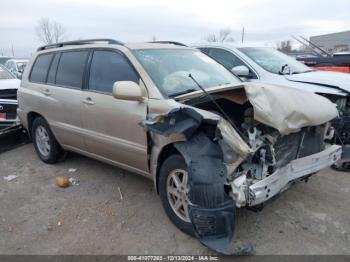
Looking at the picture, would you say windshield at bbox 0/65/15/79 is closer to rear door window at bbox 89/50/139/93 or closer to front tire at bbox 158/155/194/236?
rear door window at bbox 89/50/139/93

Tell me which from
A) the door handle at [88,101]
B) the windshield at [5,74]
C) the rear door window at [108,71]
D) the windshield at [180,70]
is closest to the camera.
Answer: the windshield at [180,70]

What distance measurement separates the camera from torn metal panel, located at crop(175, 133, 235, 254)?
8.73 ft

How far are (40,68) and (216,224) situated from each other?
149 inches

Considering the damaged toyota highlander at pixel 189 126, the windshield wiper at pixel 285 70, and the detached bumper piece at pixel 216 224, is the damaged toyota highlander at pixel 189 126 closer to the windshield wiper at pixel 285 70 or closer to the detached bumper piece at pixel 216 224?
the detached bumper piece at pixel 216 224

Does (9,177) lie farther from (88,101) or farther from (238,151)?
(238,151)

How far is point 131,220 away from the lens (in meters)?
3.52

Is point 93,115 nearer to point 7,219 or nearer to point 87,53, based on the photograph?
point 87,53

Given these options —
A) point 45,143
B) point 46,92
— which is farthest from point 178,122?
point 45,143

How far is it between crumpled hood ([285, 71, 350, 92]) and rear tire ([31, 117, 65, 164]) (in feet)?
12.6

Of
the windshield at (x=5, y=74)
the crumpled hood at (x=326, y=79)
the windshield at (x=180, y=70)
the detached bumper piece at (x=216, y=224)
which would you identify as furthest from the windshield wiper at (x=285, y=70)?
the windshield at (x=5, y=74)

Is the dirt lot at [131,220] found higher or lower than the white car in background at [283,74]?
lower

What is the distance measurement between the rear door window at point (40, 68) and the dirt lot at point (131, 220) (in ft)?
4.94

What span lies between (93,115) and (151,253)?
1.79 metres

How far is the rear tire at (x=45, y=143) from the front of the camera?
501 centimetres
